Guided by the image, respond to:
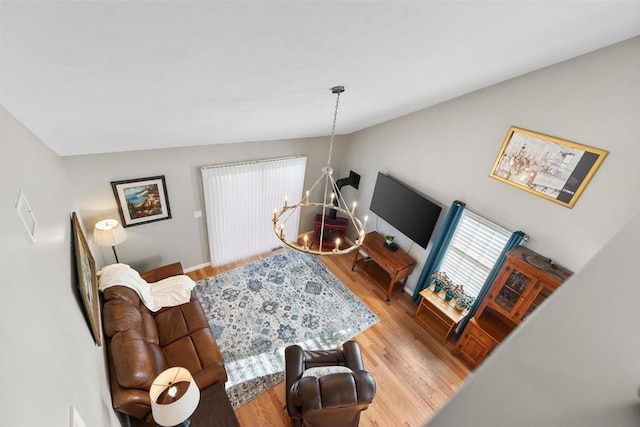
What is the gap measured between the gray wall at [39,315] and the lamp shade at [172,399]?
0.96ft

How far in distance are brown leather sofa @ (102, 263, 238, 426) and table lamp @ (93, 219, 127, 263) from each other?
0.58 m

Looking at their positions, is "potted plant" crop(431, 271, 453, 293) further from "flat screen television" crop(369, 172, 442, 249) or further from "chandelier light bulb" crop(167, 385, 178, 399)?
"chandelier light bulb" crop(167, 385, 178, 399)

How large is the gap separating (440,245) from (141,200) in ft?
13.5

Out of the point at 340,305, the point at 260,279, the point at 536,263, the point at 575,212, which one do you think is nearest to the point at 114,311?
the point at 260,279

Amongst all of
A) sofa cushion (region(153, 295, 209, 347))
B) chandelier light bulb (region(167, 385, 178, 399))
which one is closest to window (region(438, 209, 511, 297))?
sofa cushion (region(153, 295, 209, 347))

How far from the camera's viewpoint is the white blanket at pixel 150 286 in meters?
3.02

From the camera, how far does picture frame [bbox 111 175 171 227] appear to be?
137 inches

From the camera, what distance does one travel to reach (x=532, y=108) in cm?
281

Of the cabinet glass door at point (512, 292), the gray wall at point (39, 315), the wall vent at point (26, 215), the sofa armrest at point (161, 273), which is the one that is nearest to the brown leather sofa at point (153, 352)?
the gray wall at point (39, 315)

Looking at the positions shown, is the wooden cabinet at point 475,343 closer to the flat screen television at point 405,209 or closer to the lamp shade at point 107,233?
the flat screen television at point 405,209

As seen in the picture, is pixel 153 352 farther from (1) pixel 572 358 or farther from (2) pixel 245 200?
(1) pixel 572 358

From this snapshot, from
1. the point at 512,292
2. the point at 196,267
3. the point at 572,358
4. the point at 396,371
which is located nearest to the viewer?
the point at 572,358

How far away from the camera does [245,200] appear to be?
4.46 metres

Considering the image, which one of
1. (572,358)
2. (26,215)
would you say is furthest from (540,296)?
A: (26,215)
